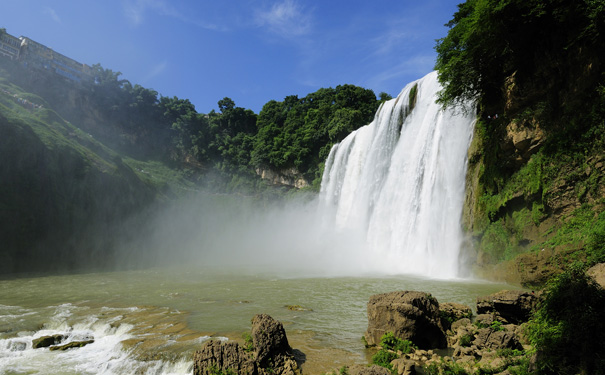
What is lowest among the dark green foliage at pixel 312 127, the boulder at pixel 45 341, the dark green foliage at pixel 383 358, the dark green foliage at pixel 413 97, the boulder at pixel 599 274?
the boulder at pixel 45 341

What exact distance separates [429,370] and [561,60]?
43.3ft

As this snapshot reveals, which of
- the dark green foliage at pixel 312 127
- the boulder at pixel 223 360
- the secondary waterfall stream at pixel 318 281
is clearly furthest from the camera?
the dark green foliage at pixel 312 127

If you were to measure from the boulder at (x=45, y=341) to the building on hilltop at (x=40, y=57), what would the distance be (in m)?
58.9

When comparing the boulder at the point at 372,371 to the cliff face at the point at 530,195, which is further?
the cliff face at the point at 530,195

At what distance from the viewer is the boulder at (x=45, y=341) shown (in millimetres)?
7959

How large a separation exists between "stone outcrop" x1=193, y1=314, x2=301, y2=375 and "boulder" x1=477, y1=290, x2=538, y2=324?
4.47m

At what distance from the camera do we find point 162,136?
61.8m

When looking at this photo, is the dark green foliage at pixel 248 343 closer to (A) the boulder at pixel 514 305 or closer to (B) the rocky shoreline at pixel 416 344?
(B) the rocky shoreline at pixel 416 344

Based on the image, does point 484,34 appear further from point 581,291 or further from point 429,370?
point 429,370

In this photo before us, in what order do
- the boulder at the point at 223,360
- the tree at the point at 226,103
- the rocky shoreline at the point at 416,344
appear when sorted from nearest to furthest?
the rocky shoreline at the point at 416,344, the boulder at the point at 223,360, the tree at the point at 226,103

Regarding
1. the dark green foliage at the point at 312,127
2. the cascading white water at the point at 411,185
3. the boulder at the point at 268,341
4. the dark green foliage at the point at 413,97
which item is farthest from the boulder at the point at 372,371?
the dark green foliage at the point at 312,127

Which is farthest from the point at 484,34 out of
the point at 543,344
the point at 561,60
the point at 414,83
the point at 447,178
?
the point at 543,344

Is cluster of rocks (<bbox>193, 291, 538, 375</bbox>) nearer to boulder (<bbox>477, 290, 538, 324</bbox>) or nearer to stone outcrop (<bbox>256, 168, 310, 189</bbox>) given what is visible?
boulder (<bbox>477, 290, 538, 324</bbox>)

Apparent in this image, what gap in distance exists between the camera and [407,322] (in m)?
6.56
